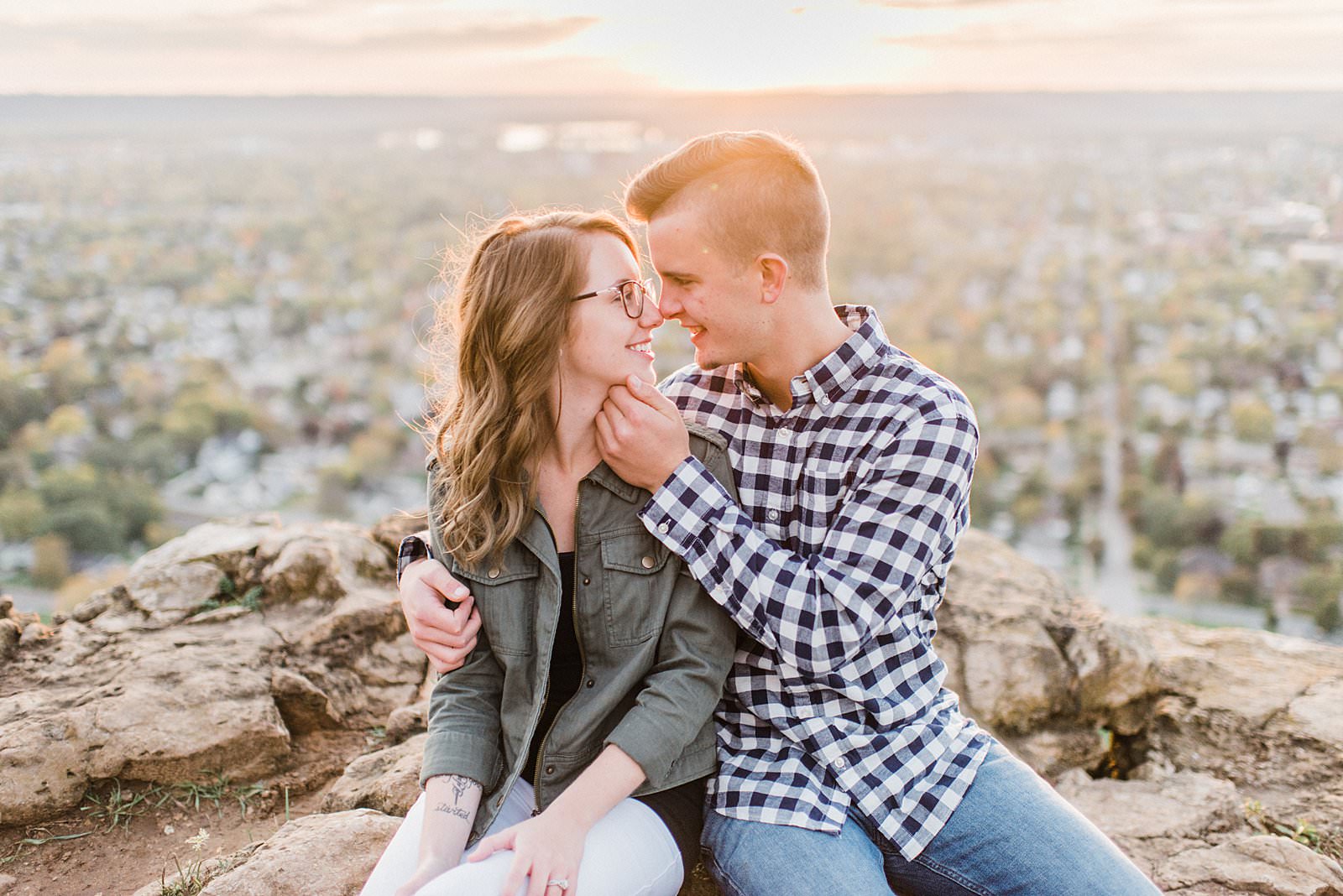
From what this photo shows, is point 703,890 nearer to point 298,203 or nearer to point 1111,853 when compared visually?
point 1111,853

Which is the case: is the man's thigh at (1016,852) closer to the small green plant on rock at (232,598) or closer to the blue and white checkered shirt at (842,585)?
the blue and white checkered shirt at (842,585)

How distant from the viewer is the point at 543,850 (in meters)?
1.92

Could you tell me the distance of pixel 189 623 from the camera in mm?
3670

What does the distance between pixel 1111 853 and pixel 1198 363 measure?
3128cm

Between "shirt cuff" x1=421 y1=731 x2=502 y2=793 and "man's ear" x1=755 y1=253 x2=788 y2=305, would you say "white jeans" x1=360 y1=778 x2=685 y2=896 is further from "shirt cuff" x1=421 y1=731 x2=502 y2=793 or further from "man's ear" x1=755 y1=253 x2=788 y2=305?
"man's ear" x1=755 y1=253 x2=788 y2=305

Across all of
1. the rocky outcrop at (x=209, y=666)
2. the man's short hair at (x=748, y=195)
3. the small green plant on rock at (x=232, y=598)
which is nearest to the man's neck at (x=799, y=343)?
the man's short hair at (x=748, y=195)

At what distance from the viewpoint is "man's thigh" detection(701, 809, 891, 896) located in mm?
2082

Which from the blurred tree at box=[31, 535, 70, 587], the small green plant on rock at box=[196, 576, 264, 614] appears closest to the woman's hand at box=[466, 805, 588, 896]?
the small green plant on rock at box=[196, 576, 264, 614]

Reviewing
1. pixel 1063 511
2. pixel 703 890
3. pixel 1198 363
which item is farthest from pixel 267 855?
pixel 1198 363

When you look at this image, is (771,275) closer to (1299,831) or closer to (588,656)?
(588,656)

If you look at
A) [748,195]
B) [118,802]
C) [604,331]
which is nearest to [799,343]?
[748,195]

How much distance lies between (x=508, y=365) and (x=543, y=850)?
109 centimetres

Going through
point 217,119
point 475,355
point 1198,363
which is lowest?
point 1198,363

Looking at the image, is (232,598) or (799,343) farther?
(232,598)
